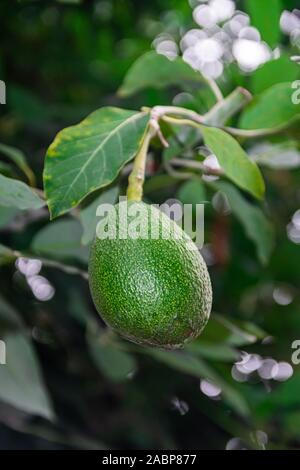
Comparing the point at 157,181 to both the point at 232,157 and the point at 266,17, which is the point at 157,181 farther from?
the point at 232,157

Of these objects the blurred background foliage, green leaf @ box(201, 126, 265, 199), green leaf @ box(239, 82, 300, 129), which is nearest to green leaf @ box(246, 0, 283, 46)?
the blurred background foliage

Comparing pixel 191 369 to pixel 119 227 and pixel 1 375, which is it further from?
pixel 119 227

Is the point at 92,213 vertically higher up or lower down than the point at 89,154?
lower down

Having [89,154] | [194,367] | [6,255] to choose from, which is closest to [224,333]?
[194,367]

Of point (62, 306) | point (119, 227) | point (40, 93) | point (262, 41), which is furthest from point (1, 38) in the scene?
point (119, 227)

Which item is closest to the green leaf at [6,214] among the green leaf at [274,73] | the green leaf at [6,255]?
the green leaf at [6,255]
